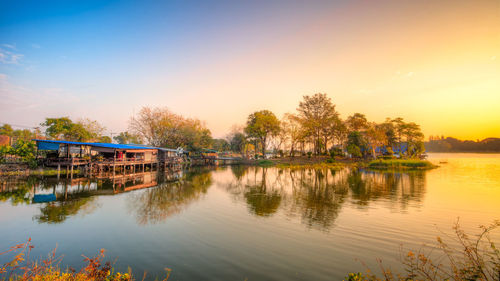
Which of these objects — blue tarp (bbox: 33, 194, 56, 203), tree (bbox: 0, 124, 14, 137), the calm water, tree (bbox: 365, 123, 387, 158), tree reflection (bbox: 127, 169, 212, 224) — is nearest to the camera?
the calm water

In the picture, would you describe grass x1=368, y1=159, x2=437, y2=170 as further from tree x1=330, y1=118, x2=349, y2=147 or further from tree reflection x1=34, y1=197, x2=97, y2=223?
tree reflection x1=34, y1=197, x2=97, y2=223

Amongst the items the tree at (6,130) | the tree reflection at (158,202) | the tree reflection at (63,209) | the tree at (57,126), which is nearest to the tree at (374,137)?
the tree reflection at (158,202)

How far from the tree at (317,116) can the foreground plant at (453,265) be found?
155ft

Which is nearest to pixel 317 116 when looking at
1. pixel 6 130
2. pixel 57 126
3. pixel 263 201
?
pixel 263 201

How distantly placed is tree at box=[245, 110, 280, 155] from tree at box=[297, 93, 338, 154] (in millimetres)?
7415

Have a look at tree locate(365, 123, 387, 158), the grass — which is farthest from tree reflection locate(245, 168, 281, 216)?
tree locate(365, 123, 387, 158)

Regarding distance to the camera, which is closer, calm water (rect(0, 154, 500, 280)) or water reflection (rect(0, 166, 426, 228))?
calm water (rect(0, 154, 500, 280))

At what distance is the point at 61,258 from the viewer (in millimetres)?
7766

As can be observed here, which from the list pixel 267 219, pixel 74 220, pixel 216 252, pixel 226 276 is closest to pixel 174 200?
pixel 74 220

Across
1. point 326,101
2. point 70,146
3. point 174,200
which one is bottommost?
point 174,200

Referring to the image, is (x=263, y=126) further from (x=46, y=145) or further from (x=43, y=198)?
(x=43, y=198)

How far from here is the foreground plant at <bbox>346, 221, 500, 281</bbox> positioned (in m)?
5.72

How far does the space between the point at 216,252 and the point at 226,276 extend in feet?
5.47

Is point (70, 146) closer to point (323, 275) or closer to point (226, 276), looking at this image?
point (226, 276)
